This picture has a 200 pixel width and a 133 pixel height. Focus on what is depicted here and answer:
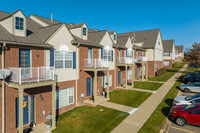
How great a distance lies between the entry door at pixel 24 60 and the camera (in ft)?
32.3

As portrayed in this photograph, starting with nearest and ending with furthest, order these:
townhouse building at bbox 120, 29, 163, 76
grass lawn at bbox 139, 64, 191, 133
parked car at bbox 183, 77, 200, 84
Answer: grass lawn at bbox 139, 64, 191, 133
parked car at bbox 183, 77, 200, 84
townhouse building at bbox 120, 29, 163, 76

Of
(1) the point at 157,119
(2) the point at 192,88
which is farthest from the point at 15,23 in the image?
(2) the point at 192,88

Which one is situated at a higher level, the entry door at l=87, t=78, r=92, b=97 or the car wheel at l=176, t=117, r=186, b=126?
the entry door at l=87, t=78, r=92, b=97

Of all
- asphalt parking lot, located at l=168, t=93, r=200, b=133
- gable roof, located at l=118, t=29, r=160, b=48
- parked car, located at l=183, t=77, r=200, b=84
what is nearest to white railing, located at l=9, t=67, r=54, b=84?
asphalt parking lot, located at l=168, t=93, r=200, b=133

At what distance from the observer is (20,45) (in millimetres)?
9656

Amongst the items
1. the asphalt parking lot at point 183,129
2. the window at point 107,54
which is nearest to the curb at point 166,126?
the asphalt parking lot at point 183,129

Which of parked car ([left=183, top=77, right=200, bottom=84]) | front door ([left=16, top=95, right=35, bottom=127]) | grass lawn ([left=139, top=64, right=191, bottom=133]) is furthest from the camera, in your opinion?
parked car ([left=183, top=77, right=200, bottom=84])

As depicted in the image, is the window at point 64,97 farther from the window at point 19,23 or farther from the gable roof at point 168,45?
the gable roof at point 168,45

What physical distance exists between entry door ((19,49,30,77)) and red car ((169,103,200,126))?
11941mm

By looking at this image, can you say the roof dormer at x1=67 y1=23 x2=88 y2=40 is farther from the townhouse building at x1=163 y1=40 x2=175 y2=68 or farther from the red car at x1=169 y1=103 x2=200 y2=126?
the townhouse building at x1=163 y1=40 x2=175 y2=68

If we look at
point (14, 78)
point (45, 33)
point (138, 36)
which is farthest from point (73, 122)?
point (138, 36)

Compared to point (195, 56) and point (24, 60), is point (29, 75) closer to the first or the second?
point (24, 60)

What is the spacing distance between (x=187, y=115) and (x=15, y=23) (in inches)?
595

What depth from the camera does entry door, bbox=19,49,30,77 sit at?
9.84 metres
